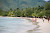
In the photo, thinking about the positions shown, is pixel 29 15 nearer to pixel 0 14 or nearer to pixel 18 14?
pixel 18 14

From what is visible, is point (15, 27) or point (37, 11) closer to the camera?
point (15, 27)

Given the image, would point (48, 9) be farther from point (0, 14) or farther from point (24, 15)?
point (0, 14)

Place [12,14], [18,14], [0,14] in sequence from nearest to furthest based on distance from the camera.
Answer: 1. [18,14]
2. [12,14]
3. [0,14]

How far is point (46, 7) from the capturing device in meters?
33.4

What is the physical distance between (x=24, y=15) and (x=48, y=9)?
49812 millimetres

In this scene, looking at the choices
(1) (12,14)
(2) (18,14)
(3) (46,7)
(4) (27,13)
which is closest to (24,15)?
(4) (27,13)

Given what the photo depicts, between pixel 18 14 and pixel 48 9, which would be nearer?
pixel 48 9

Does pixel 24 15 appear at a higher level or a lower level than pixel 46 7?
lower

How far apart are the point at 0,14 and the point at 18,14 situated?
124ft

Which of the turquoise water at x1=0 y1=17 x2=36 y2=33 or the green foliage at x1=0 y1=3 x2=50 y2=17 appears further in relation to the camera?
the green foliage at x1=0 y1=3 x2=50 y2=17

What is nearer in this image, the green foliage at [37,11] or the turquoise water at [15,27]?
the turquoise water at [15,27]

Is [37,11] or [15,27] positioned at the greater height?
[37,11]

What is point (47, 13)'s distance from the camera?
1300 inches

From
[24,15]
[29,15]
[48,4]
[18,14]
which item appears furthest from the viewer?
[18,14]
